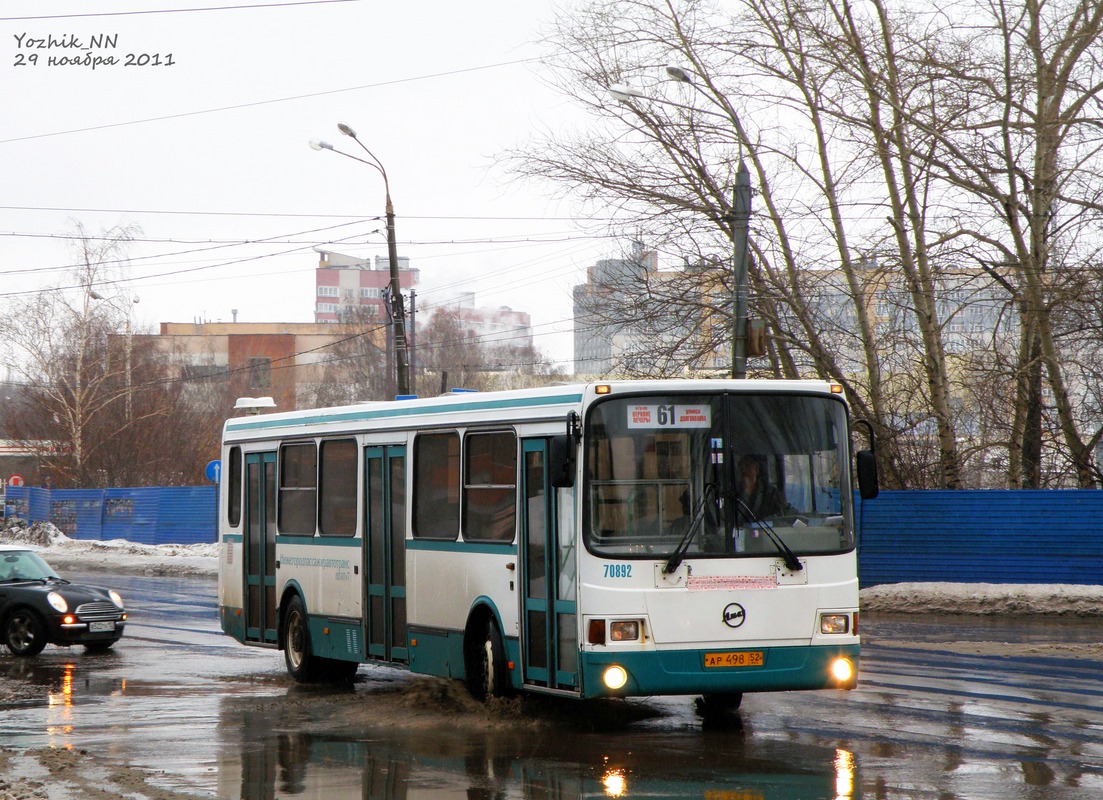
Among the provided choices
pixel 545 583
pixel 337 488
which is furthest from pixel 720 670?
Answer: pixel 337 488

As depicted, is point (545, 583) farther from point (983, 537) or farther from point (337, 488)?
point (983, 537)

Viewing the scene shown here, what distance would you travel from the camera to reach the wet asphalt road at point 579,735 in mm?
8375

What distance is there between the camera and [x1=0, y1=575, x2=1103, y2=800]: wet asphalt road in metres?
8.38

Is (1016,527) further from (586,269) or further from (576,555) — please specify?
(576,555)

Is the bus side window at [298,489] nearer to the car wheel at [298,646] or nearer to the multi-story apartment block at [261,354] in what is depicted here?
the car wheel at [298,646]

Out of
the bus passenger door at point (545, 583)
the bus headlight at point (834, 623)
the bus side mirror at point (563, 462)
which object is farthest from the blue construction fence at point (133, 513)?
the bus headlight at point (834, 623)

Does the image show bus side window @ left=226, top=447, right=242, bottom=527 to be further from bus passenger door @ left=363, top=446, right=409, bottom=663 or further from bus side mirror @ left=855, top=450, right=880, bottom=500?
bus side mirror @ left=855, top=450, right=880, bottom=500

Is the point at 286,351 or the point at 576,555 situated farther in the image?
the point at 286,351

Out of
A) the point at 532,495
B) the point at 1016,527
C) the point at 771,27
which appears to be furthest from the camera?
the point at 771,27

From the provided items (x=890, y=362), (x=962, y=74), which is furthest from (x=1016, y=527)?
(x=962, y=74)

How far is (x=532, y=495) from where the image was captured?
10.7 meters

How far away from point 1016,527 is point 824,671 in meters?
14.0

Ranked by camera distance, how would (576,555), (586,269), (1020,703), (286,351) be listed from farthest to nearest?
1. (286,351)
2. (586,269)
3. (1020,703)
4. (576,555)

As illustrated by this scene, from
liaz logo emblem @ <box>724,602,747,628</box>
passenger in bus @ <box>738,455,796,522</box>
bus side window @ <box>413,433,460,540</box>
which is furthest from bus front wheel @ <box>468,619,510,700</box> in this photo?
passenger in bus @ <box>738,455,796,522</box>
